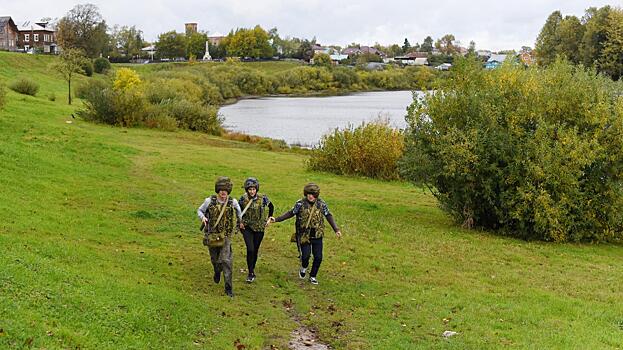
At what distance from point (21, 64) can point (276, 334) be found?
96.8 m

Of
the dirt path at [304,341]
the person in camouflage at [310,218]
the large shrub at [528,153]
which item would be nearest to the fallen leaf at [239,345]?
the dirt path at [304,341]

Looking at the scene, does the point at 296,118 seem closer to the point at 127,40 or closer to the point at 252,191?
the point at 252,191

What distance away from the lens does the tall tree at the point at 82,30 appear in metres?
122

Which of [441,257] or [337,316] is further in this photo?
[441,257]

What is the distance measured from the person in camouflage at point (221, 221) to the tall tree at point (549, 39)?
8898 cm

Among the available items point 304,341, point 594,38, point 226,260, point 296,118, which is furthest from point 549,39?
point 304,341

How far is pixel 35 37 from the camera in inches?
5684

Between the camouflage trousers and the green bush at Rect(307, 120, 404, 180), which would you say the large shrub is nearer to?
the camouflage trousers

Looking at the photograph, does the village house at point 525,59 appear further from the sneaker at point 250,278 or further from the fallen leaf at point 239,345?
the fallen leaf at point 239,345

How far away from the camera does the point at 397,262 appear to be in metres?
17.0

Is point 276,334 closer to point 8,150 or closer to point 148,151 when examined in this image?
point 8,150

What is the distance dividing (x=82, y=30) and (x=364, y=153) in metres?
103

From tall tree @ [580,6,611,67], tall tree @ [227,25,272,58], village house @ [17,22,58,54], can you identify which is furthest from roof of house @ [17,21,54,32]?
tall tree @ [580,6,611,67]

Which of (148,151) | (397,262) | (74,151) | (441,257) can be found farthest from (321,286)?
A: (148,151)
